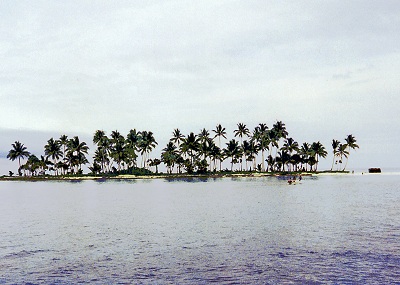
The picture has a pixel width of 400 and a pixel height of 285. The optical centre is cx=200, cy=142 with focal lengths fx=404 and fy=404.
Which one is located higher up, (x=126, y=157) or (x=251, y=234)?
(x=126, y=157)

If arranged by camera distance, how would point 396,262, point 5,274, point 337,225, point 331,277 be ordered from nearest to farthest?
point 331,277
point 5,274
point 396,262
point 337,225

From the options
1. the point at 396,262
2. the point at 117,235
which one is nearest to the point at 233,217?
the point at 117,235

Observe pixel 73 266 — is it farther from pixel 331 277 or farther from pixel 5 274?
pixel 331 277

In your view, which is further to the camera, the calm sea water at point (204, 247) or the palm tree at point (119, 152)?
the palm tree at point (119, 152)

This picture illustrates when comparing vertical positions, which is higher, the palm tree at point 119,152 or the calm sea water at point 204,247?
the palm tree at point 119,152

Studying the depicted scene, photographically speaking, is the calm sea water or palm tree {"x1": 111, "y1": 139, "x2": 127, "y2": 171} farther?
palm tree {"x1": 111, "y1": 139, "x2": 127, "y2": 171}

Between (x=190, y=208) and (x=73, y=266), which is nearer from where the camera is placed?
(x=73, y=266)

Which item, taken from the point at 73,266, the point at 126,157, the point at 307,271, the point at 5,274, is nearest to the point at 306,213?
the point at 307,271

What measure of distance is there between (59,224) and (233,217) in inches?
899

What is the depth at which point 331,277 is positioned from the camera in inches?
977

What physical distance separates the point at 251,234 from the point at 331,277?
54.5 ft

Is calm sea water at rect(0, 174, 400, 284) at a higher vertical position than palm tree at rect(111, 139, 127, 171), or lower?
lower

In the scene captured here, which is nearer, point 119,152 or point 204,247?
point 204,247

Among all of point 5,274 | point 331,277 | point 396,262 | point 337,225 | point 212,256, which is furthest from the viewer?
point 337,225
